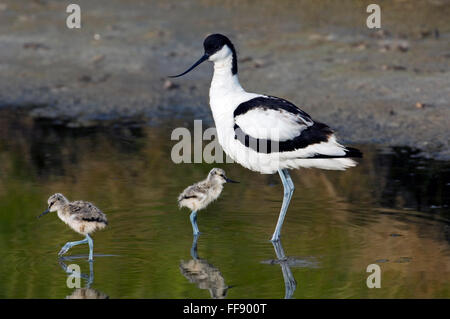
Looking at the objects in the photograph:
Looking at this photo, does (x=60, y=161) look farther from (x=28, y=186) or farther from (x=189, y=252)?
(x=189, y=252)

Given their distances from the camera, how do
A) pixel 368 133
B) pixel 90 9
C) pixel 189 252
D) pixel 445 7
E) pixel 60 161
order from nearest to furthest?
1. pixel 189 252
2. pixel 60 161
3. pixel 368 133
4. pixel 445 7
5. pixel 90 9

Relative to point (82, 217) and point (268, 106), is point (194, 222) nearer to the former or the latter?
point (82, 217)

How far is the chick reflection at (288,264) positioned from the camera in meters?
5.25

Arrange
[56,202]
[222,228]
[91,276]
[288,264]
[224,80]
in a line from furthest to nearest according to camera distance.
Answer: [224,80] < [222,228] < [56,202] < [288,264] < [91,276]

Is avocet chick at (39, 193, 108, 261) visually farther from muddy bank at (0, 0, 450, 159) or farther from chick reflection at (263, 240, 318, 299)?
muddy bank at (0, 0, 450, 159)

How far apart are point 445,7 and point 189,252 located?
818cm

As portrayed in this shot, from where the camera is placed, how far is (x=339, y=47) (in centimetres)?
1180

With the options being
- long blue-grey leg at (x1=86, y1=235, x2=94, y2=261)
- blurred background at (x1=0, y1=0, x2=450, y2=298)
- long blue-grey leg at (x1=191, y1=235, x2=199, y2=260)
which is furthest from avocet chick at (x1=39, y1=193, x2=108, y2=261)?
long blue-grey leg at (x1=191, y1=235, x2=199, y2=260)

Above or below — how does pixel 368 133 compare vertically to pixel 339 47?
below

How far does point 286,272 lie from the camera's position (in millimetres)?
5465

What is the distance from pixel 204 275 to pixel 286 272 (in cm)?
48

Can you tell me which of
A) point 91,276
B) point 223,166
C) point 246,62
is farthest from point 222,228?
point 246,62
